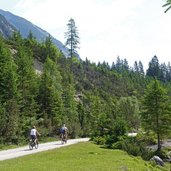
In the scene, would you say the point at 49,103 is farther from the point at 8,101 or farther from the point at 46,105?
the point at 8,101

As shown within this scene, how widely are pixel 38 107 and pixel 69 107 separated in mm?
15471

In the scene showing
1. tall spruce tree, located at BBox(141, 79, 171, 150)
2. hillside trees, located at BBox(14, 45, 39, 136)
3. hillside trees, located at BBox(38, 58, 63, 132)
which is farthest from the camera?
hillside trees, located at BBox(38, 58, 63, 132)

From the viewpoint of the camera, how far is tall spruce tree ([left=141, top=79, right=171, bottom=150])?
5303cm

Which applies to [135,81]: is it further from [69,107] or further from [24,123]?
[24,123]

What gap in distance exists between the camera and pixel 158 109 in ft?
175

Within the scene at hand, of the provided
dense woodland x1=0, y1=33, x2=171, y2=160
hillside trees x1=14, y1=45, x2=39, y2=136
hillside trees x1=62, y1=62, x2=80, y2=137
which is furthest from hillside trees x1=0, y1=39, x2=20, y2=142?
hillside trees x1=62, y1=62, x2=80, y2=137

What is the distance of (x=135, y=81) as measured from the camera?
163m

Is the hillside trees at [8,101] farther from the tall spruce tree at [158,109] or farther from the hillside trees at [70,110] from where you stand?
the tall spruce tree at [158,109]

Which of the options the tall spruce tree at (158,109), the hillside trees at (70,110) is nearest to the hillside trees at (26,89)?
the hillside trees at (70,110)

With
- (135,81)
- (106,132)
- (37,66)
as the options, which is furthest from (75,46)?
(106,132)

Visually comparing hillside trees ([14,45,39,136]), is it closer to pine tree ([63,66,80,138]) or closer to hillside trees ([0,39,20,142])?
hillside trees ([0,39,20,142])

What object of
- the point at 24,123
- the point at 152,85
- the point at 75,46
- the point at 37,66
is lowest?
the point at 24,123

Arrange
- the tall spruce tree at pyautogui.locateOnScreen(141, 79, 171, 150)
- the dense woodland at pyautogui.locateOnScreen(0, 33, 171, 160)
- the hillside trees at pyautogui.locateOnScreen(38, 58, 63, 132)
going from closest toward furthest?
the dense woodland at pyautogui.locateOnScreen(0, 33, 171, 160) → the tall spruce tree at pyautogui.locateOnScreen(141, 79, 171, 150) → the hillside trees at pyautogui.locateOnScreen(38, 58, 63, 132)

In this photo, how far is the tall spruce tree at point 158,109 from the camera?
5303cm
